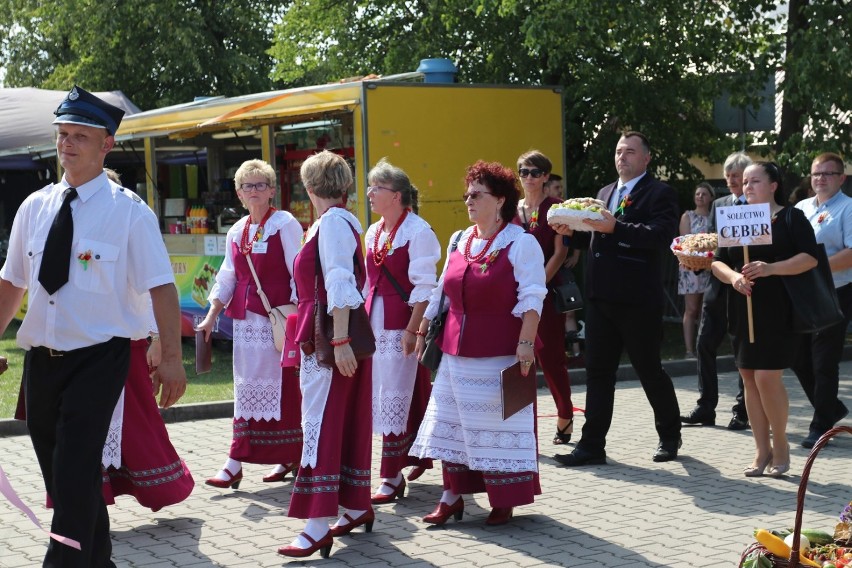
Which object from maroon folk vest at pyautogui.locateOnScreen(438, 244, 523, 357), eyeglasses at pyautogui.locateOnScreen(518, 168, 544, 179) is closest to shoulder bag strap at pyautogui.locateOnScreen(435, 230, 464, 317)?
maroon folk vest at pyautogui.locateOnScreen(438, 244, 523, 357)

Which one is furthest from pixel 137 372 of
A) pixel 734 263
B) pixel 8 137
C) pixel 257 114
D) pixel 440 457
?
pixel 8 137

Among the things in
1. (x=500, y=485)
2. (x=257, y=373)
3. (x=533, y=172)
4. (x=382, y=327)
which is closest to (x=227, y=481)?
(x=257, y=373)

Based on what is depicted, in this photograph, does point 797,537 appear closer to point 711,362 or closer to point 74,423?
point 74,423

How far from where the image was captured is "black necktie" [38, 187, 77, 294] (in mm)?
4559

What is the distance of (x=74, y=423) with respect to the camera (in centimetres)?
449

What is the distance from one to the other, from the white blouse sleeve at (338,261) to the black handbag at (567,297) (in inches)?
107

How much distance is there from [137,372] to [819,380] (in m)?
4.77

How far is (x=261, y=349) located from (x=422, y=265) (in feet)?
3.93

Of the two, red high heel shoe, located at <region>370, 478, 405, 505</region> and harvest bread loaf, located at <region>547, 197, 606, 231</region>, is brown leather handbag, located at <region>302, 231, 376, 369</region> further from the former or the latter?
harvest bread loaf, located at <region>547, 197, 606, 231</region>

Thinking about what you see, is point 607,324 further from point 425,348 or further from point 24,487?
point 24,487

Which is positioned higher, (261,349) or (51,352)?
(51,352)

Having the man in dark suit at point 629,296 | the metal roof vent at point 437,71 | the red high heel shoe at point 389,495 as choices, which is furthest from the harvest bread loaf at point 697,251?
the metal roof vent at point 437,71

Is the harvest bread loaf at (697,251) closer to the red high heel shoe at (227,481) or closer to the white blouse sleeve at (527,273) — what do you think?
the white blouse sleeve at (527,273)

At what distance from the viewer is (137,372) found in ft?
20.8
